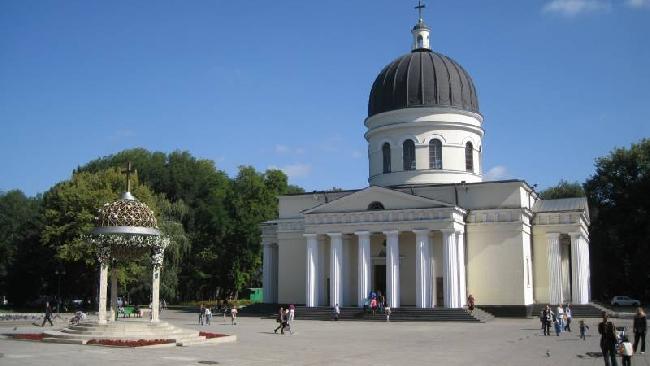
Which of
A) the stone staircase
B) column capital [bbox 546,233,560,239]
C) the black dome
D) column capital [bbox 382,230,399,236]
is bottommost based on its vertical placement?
the stone staircase

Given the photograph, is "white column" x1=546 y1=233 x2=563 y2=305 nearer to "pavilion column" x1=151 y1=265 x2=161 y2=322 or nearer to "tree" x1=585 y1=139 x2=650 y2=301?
"tree" x1=585 y1=139 x2=650 y2=301

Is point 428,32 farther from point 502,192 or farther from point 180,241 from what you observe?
point 180,241

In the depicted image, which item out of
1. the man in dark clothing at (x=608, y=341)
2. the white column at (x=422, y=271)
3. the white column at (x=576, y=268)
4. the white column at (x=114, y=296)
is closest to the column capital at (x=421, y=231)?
the white column at (x=422, y=271)

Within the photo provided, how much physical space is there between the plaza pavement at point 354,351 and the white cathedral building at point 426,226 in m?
10.2

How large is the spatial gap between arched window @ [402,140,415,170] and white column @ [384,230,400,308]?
6.72 metres

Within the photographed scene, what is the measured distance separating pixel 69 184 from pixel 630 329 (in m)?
36.8

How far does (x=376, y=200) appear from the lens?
4078 cm

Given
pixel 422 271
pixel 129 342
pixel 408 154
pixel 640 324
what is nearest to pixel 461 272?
pixel 422 271

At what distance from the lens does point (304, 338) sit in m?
25.7

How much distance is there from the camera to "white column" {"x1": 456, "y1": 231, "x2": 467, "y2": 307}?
3828 centimetres

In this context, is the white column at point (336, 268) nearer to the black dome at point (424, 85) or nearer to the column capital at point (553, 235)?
the black dome at point (424, 85)

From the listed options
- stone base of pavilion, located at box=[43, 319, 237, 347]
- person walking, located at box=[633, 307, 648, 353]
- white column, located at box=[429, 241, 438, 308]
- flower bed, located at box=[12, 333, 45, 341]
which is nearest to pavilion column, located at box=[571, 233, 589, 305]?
white column, located at box=[429, 241, 438, 308]

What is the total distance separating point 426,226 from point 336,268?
6302mm

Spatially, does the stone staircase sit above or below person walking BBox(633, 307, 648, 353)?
below
